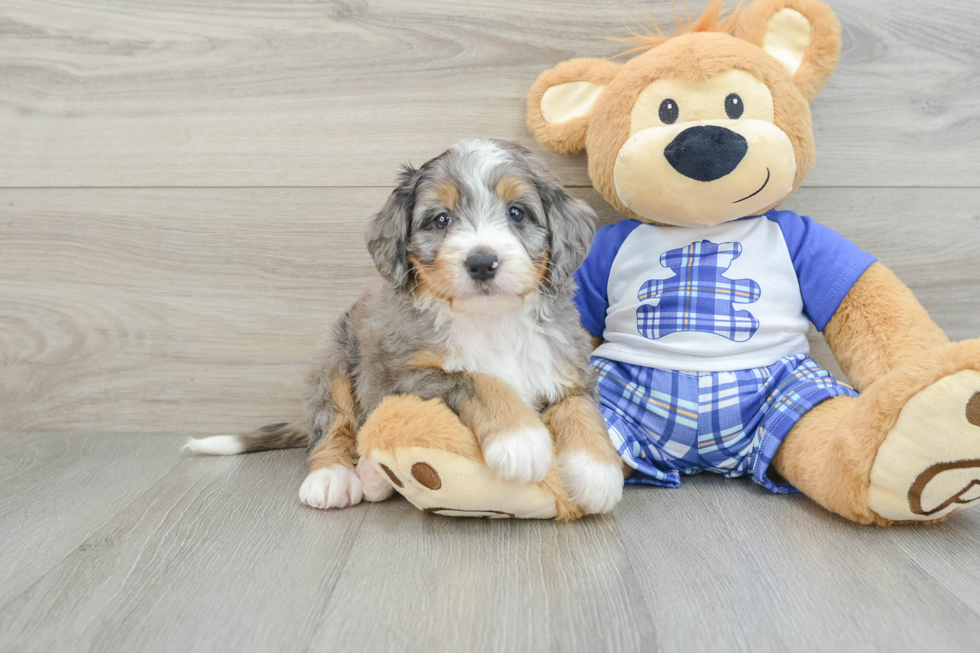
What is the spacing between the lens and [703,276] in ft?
5.88

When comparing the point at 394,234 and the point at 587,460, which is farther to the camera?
the point at 394,234

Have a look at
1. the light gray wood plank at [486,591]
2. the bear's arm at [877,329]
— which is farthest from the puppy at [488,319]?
the bear's arm at [877,329]

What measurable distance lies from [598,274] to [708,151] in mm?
480

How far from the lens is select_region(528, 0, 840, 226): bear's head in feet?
5.48

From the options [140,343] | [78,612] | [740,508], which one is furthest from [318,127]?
[740,508]

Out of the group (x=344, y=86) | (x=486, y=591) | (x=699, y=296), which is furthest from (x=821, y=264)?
(x=344, y=86)

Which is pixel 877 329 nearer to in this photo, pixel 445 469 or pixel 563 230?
pixel 563 230

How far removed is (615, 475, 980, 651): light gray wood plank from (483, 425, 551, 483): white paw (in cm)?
26

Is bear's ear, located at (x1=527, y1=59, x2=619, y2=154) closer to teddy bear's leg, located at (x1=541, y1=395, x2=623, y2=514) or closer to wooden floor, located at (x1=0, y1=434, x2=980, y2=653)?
→ teddy bear's leg, located at (x1=541, y1=395, x2=623, y2=514)

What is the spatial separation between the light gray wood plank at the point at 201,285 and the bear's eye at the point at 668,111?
424 millimetres

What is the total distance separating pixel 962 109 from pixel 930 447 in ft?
4.49

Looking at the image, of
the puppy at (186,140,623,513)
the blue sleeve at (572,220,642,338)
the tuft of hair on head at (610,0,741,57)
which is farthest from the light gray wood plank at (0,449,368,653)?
the tuft of hair on head at (610,0,741,57)

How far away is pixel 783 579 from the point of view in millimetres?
1232

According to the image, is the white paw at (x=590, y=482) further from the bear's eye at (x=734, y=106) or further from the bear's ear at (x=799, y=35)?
the bear's ear at (x=799, y=35)
